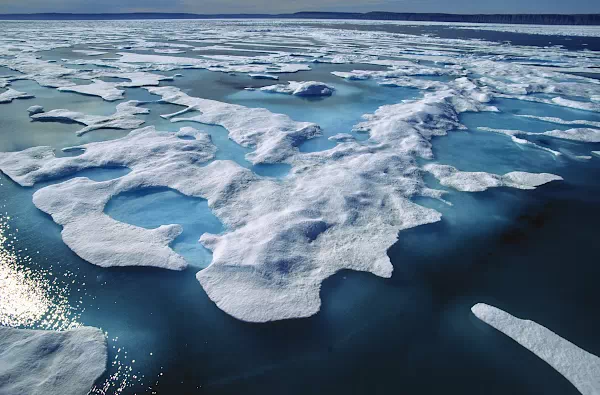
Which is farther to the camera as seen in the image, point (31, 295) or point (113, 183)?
point (113, 183)

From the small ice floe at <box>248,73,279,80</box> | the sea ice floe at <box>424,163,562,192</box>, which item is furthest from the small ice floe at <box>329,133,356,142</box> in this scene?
the small ice floe at <box>248,73,279,80</box>

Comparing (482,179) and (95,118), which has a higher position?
→ (95,118)

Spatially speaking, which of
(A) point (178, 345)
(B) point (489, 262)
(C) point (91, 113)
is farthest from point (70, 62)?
(B) point (489, 262)

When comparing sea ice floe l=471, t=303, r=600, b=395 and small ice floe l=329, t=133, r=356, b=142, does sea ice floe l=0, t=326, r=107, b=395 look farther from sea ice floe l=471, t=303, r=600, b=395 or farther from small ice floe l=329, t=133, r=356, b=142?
small ice floe l=329, t=133, r=356, b=142

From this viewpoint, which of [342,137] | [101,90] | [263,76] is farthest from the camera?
[263,76]

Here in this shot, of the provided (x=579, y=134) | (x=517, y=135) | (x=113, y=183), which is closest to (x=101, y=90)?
(x=113, y=183)

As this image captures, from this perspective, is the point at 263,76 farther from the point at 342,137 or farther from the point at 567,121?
the point at 567,121

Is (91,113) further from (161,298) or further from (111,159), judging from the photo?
(161,298)
